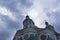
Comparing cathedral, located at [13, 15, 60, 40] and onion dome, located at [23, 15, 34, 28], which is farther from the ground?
onion dome, located at [23, 15, 34, 28]

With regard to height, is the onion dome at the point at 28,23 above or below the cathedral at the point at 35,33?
above

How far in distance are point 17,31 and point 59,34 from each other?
13.2m

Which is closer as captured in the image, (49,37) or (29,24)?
(49,37)

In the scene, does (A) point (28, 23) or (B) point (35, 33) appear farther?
(A) point (28, 23)

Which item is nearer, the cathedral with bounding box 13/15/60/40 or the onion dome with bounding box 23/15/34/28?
the cathedral with bounding box 13/15/60/40

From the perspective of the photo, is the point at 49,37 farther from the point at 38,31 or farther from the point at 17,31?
the point at 17,31

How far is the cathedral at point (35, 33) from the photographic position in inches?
2238

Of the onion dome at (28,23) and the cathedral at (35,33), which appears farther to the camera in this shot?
the onion dome at (28,23)

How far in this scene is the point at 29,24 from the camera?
6106 cm

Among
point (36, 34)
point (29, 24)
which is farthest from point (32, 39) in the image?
point (29, 24)

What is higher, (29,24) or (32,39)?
(29,24)

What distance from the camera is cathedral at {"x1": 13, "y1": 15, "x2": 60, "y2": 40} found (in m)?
56.8

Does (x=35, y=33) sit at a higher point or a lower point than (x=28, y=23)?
lower

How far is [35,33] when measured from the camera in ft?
190
